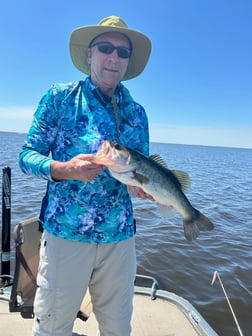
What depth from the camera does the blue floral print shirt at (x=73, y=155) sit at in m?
2.68

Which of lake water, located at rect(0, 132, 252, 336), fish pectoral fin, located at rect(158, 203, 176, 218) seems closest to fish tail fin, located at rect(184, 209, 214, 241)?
fish pectoral fin, located at rect(158, 203, 176, 218)

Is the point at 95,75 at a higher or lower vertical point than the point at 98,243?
higher

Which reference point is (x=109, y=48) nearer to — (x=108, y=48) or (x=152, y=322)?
(x=108, y=48)

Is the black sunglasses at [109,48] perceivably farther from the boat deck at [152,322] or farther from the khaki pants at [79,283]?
the boat deck at [152,322]

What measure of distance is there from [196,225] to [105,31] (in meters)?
1.98

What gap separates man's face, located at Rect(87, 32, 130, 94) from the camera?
9.49 ft

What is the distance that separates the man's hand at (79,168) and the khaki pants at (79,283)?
0.59 metres

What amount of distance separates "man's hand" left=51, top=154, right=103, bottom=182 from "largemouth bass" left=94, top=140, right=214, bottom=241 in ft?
0.21

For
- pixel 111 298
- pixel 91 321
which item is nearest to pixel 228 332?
pixel 91 321

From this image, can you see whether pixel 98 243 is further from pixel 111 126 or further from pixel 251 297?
pixel 251 297

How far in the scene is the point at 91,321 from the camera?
14.3 feet

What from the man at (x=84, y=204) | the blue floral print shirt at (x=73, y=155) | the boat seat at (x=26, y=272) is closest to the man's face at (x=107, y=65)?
the man at (x=84, y=204)

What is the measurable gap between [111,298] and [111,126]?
1483 mm

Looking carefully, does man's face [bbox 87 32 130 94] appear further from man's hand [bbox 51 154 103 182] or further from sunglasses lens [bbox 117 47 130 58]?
man's hand [bbox 51 154 103 182]
